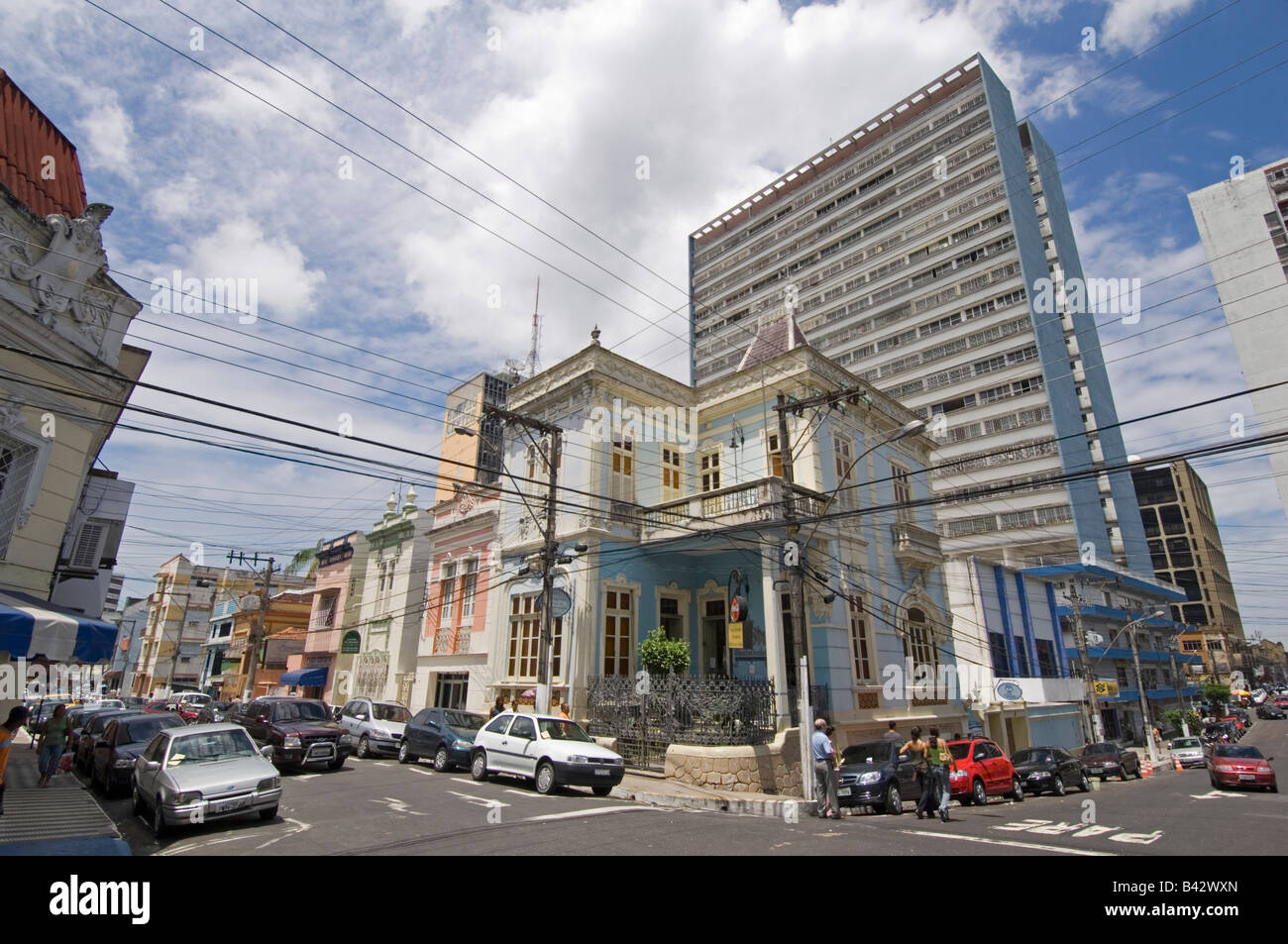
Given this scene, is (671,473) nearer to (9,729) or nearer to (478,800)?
(478,800)

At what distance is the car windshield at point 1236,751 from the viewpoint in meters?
19.5

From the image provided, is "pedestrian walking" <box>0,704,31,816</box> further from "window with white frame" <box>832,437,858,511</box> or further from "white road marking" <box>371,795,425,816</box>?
"window with white frame" <box>832,437,858,511</box>

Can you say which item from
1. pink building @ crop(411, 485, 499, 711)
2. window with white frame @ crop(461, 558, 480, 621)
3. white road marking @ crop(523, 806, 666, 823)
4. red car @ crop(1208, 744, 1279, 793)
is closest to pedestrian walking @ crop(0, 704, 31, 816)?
white road marking @ crop(523, 806, 666, 823)

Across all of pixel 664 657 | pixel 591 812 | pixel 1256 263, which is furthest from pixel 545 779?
pixel 1256 263

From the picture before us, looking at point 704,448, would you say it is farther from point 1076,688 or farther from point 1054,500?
point 1054,500

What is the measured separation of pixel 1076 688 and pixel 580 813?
31209 millimetres

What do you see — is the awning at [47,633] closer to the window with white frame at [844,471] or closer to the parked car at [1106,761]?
the window with white frame at [844,471]

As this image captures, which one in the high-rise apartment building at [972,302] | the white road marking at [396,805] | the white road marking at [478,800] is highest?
the high-rise apartment building at [972,302]

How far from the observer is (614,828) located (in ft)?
29.5

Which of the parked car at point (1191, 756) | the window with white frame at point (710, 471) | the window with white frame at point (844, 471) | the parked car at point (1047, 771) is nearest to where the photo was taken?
the parked car at point (1047, 771)

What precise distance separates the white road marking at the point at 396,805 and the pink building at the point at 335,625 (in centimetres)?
2091

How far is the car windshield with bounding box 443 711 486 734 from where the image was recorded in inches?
639

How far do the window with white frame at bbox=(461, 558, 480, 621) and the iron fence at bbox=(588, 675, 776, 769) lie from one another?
814 cm

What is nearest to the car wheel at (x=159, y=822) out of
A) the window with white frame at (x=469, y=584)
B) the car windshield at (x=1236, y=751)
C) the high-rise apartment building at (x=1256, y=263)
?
the window with white frame at (x=469, y=584)
